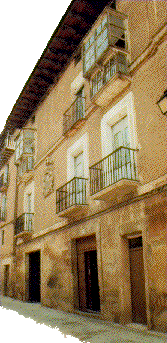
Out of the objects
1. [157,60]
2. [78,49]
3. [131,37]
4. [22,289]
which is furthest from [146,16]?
[22,289]

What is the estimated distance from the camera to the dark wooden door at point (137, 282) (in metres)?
7.47

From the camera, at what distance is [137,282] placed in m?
7.71

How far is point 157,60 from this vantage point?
25.1 ft

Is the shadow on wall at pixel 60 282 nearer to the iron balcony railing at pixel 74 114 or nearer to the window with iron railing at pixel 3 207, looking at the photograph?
the iron balcony railing at pixel 74 114

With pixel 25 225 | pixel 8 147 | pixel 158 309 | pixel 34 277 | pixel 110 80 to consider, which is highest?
pixel 8 147

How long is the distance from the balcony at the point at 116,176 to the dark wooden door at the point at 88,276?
2106 millimetres

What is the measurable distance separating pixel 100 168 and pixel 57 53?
21.6ft

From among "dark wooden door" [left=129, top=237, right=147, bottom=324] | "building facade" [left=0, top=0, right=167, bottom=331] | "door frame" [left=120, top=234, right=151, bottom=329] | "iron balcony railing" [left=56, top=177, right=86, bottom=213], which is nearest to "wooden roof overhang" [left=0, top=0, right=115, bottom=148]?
"building facade" [left=0, top=0, right=167, bottom=331]

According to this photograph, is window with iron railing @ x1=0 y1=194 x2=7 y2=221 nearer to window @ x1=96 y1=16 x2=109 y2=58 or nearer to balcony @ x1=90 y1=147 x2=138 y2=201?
balcony @ x1=90 y1=147 x2=138 y2=201

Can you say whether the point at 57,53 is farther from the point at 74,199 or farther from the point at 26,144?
the point at 74,199

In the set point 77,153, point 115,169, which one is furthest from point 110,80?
point 77,153

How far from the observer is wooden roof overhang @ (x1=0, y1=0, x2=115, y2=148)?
36.4 ft

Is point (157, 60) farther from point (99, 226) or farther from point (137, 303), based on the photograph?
point (137, 303)

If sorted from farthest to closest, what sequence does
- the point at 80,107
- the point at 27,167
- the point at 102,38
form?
1. the point at 27,167
2. the point at 80,107
3. the point at 102,38
